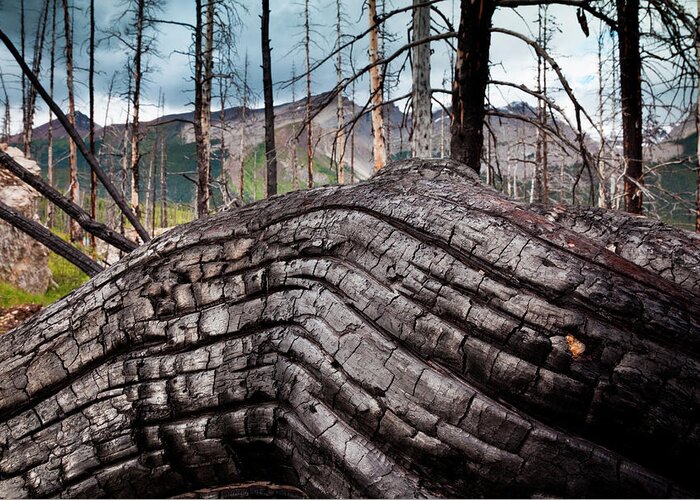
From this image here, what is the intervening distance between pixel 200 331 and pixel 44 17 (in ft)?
89.7

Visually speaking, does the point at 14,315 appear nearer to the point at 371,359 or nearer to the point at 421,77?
the point at 421,77

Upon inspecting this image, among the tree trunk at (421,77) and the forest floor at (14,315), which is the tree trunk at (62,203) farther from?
the forest floor at (14,315)

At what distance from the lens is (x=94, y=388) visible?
144cm

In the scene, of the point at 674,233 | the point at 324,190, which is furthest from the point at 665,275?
the point at 324,190

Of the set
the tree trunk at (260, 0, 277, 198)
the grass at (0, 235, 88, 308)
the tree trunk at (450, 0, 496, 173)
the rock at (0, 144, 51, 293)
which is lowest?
the grass at (0, 235, 88, 308)

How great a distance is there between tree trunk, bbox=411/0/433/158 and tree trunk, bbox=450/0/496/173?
2.03 m

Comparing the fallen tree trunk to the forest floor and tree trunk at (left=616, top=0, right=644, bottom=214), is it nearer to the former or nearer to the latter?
the forest floor

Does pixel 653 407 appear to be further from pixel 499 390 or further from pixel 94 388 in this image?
pixel 94 388

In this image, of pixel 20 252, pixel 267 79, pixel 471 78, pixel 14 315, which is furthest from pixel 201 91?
pixel 471 78

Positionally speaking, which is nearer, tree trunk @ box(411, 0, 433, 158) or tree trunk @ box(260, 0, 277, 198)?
tree trunk @ box(411, 0, 433, 158)

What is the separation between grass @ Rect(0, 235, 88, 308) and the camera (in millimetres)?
7605

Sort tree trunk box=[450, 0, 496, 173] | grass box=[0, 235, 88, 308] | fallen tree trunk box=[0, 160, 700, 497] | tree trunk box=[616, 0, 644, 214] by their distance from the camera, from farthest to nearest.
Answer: grass box=[0, 235, 88, 308] < tree trunk box=[616, 0, 644, 214] < tree trunk box=[450, 0, 496, 173] < fallen tree trunk box=[0, 160, 700, 497]

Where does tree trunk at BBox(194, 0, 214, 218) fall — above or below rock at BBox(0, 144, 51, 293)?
above

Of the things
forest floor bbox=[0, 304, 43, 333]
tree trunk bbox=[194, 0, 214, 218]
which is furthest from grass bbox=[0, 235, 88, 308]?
tree trunk bbox=[194, 0, 214, 218]
